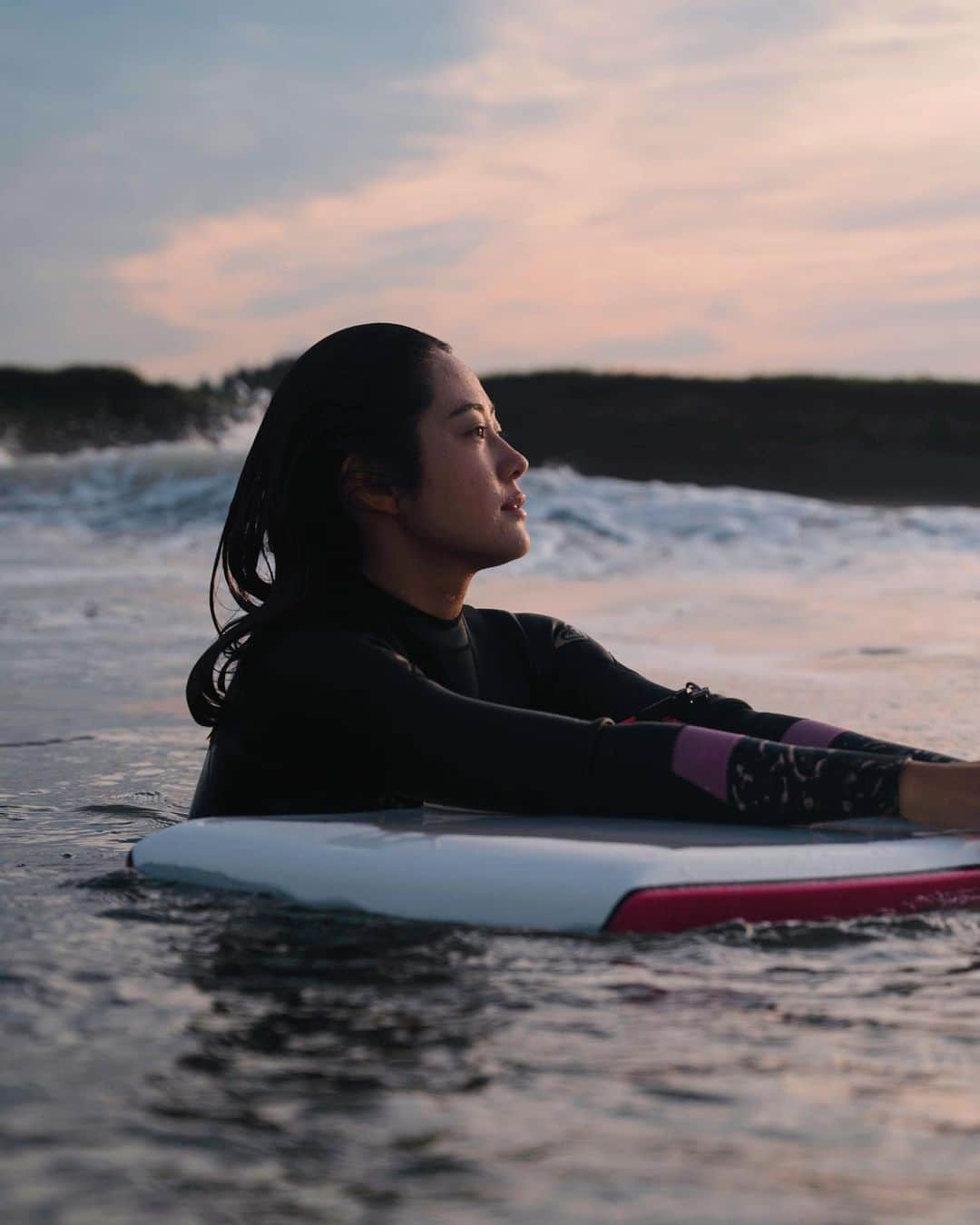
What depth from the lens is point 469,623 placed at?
289 cm

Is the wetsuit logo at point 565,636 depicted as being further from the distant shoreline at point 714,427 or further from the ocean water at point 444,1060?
the distant shoreline at point 714,427

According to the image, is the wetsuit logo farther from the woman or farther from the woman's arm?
the woman's arm

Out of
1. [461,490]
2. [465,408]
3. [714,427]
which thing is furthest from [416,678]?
[714,427]

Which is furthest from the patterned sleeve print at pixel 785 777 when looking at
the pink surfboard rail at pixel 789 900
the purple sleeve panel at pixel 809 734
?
the purple sleeve panel at pixel 809 734

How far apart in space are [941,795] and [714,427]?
19032mm

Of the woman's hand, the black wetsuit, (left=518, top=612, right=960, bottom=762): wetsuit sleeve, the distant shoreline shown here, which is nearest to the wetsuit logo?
(left=518, top=612, right=960, bottom=762): wetsuit sleeve

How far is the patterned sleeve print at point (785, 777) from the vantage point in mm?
2412

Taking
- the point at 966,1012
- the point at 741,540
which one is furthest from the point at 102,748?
the point at 741,540

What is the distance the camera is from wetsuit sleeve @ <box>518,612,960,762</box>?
282 cm

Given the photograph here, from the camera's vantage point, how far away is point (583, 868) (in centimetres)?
223

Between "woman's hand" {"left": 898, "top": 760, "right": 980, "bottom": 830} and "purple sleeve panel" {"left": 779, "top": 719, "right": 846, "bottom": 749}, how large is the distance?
1.10ft

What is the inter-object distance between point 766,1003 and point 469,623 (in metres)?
1.12

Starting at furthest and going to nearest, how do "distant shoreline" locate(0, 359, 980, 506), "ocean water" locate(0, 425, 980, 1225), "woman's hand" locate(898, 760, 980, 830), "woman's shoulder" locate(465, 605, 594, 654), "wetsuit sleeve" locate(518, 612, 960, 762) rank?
"distant shoreline" locate(0, 359, 980, 506), "woman's shoulder" locate(465, 605, 594, 654), "wetsuit sleeve" locate(518, 612, 960, 762), "woman's hand" locate(898, 760, 980, 830), "ocean water" locate(0, 425, 980, 1225)

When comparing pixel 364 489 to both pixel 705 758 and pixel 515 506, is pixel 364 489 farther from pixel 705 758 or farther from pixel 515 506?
pixel 705 758
